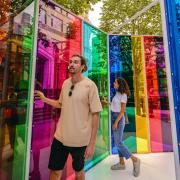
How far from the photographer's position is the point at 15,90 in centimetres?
245

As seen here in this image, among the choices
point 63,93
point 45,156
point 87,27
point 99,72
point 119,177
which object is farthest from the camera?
point 99,72

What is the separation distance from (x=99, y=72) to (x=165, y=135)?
2.10m

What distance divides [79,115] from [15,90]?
759 millimetres

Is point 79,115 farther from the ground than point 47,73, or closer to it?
Answer: closer to it

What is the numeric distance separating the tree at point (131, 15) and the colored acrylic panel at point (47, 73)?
8.63 meters

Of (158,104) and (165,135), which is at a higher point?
(158,104)

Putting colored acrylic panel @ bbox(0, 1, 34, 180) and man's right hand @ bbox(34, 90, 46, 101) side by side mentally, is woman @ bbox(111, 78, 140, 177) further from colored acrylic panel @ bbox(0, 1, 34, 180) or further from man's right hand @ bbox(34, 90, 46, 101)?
colored acrylic panel @ bbox(0, 1, 34, 180)

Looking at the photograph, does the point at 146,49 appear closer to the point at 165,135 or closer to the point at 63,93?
the point at 165,135

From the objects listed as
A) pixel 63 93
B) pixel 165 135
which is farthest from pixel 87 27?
pixel 165 135

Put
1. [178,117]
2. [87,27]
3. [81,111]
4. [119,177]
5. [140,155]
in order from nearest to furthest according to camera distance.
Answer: [178,117] → [81,111] → [119,177] → [87,27] → [140,155]

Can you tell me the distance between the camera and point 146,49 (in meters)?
5.26

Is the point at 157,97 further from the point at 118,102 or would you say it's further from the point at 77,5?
the point at 77,5

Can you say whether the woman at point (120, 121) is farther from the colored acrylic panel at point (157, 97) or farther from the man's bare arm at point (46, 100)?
the man's bare arm at point (46, 100)

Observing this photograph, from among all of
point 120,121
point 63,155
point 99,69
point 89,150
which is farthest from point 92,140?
point 99,69
